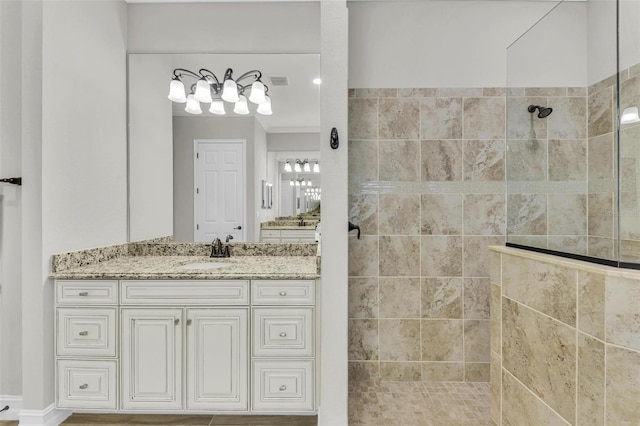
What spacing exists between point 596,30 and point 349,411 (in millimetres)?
2563

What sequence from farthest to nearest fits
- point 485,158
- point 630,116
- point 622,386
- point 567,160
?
point 485,158, point 567,160, point 630,116, point 622,386

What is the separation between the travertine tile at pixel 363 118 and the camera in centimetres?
264

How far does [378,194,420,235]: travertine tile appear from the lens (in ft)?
8.70

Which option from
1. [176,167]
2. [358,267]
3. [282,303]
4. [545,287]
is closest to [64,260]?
[176,167]

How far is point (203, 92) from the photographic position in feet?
8.68

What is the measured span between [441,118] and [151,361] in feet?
8.06

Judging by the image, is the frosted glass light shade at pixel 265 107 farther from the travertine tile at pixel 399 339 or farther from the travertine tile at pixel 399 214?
the travertine tile at pixel 399 339

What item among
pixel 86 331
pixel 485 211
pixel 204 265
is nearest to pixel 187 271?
pixel 204 265

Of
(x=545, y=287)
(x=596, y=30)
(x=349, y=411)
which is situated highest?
(x=596, y=30)

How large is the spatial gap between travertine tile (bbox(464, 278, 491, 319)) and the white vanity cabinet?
1.26m

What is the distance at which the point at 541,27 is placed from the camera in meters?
1.95

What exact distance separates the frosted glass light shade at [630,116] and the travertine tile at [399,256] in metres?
1.46

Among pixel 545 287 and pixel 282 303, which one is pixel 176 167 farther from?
pixel 545 287

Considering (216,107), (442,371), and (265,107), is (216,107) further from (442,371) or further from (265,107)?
(442,371)
